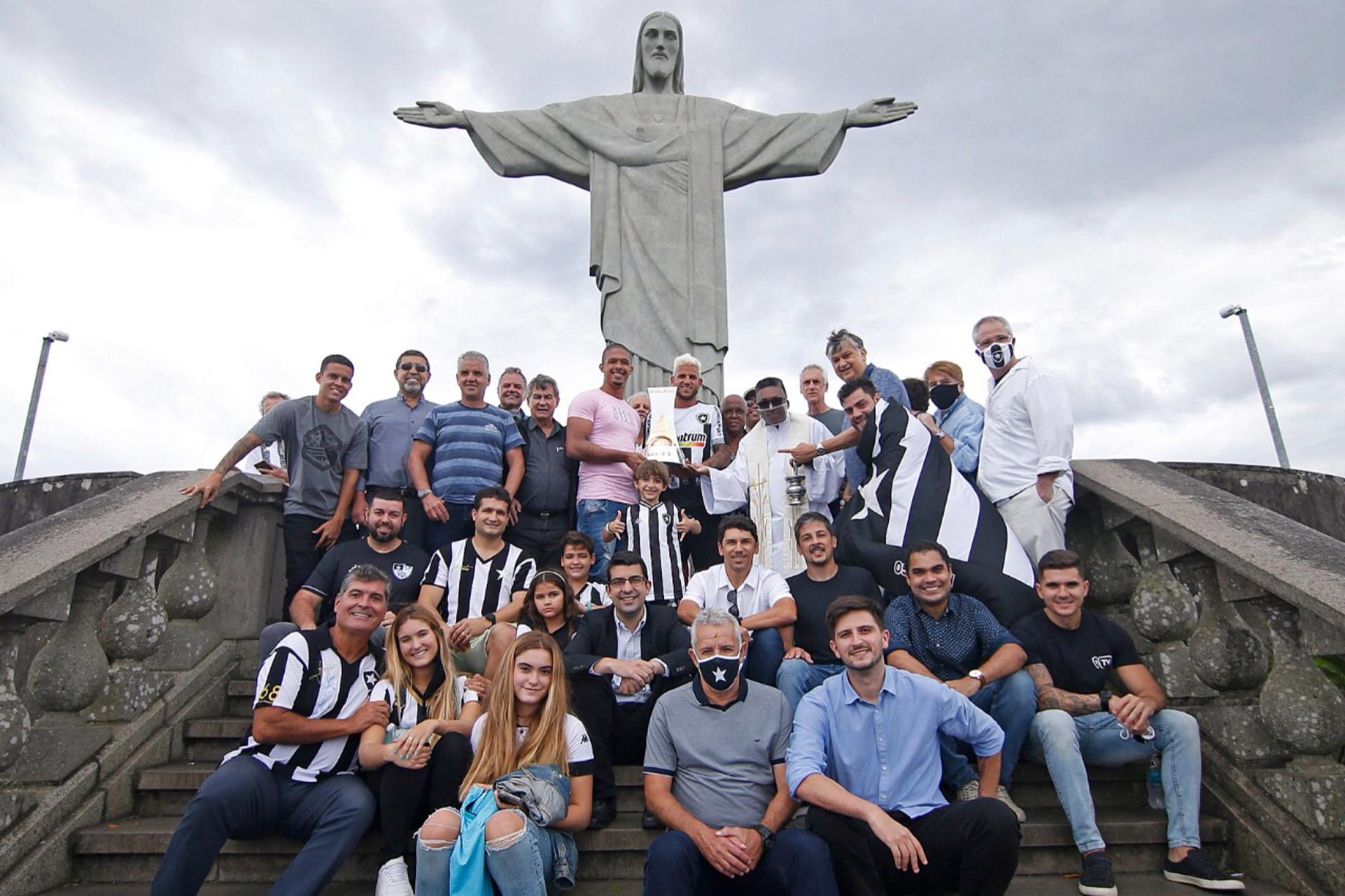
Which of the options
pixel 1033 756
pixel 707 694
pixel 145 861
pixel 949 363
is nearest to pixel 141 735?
pixel 145 861

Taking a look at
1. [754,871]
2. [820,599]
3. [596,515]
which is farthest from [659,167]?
[754,871]

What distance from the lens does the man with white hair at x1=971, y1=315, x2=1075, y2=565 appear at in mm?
4625

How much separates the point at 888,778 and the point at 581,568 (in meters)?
2.07

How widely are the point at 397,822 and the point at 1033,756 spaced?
2678mm

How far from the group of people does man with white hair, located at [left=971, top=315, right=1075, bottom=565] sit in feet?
0.05

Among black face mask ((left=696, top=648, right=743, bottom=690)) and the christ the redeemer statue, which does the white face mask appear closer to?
black face mask ((left=696, top=648, right=743, bottom=690))

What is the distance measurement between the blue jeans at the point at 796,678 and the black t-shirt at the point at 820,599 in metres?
0.18

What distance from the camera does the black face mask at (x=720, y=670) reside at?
3.58 m

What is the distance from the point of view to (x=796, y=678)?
4.07 meters

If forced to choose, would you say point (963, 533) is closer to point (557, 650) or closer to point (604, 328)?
point (557, 650)

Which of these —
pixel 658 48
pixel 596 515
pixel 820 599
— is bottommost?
pixel 820 599

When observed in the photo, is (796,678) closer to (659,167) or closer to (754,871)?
(754,871)

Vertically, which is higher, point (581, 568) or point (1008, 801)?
point (581, 568)

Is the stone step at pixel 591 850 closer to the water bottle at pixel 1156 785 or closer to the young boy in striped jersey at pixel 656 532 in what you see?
the water bottle at pixel 1156 785
